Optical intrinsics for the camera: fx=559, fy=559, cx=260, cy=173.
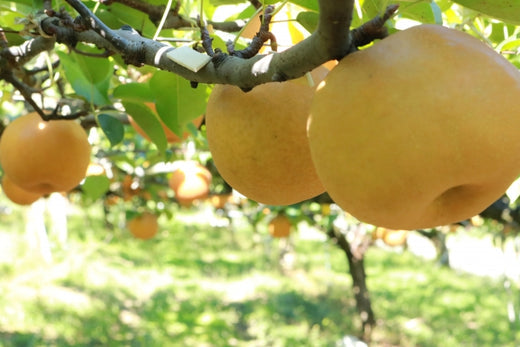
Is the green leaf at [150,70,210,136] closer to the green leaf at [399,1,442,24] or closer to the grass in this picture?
the green leaf at [399,1,442,24]

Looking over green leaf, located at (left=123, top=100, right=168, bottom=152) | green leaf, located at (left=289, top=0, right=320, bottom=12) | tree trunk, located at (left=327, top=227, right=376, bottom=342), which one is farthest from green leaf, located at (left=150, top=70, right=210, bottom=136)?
tree trunk, located at (left=327, top=227, right=376, bottom=342)

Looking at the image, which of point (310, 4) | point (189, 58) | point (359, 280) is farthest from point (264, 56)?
point (359, 280)

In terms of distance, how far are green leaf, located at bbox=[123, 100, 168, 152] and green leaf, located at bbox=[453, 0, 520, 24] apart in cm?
82

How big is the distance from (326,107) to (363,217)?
4.3 inches

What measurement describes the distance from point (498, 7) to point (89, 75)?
1.05 metres

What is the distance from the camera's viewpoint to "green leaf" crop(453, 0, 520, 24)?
2.09ft

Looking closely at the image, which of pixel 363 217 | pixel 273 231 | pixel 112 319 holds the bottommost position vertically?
pixel 112 319

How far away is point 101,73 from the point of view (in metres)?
1.42

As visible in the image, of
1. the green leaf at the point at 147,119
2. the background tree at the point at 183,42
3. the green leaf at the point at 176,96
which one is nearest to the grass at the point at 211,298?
the background tree at the point at 183,42

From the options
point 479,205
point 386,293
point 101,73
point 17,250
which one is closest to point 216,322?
point 386,293

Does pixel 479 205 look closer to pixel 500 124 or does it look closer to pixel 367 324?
pixel 500 124

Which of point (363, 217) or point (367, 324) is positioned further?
point (367, 324)

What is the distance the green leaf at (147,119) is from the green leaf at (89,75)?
6.1 inches

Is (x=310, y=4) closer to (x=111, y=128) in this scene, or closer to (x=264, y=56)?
(x=264, y=56)
